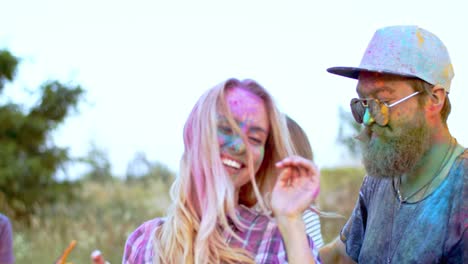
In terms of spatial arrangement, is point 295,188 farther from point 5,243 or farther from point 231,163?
point 5,243

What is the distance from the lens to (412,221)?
3.30 meters

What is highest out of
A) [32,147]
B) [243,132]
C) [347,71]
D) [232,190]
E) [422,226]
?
[32,147]

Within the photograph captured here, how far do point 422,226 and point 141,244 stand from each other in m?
1.21

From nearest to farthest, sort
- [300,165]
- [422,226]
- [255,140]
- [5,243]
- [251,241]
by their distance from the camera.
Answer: [300,165] → [251,241] → [255,140] → [422,226] → [5,243]

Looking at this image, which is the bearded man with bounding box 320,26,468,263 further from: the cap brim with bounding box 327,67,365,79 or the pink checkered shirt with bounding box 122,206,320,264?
the pink checkered shirt with bounding box 122,206,320,264

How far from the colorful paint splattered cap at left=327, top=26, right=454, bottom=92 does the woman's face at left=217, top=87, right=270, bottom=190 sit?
0.62m

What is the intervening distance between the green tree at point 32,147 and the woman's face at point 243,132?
32.2 feet

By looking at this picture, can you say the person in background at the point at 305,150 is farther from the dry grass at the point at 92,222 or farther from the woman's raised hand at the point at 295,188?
the dry grass at the point at 92,222

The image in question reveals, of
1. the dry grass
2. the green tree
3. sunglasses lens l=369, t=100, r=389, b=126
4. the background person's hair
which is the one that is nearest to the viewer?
sunglasses lens l=369, t=100, r=389, b=126

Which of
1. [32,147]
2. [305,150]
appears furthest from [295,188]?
[32,147]

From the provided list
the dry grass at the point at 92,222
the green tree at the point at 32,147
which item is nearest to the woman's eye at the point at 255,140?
the dry grass at the point at 92,222

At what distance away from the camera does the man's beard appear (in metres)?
3.33

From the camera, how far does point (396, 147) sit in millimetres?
3354

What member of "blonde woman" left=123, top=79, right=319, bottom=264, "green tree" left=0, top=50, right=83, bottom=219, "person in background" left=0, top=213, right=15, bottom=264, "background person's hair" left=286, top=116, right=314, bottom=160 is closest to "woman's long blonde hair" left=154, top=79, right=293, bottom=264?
"blonde woman" left=123, top=79, right=319, bottom=264
